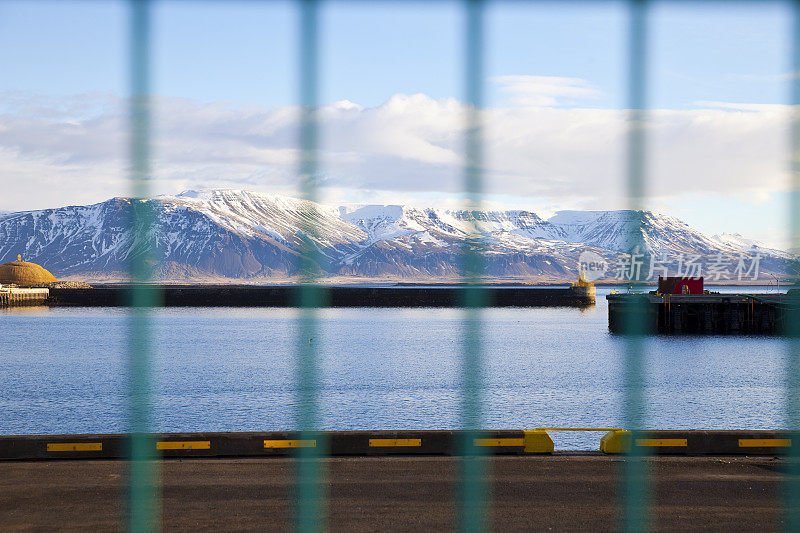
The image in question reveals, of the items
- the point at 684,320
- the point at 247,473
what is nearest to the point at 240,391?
the point at 247,473

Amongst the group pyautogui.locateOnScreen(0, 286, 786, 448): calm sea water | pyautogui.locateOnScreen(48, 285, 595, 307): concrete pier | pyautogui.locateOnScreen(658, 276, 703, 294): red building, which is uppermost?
pyautogui.locateOnScreen(658, 276, 703, 294): red building

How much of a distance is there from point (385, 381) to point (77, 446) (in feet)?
124

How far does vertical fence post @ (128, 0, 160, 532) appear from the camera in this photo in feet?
17.4

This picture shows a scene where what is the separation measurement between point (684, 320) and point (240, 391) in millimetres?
52680

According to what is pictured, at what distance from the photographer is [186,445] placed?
14.4m

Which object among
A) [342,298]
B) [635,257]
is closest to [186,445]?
[635,257]

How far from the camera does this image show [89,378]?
53.6m

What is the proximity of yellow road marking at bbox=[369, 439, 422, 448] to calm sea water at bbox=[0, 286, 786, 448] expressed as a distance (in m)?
4.09

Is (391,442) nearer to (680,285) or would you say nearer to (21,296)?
(680,285)

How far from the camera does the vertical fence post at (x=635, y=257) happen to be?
539cm

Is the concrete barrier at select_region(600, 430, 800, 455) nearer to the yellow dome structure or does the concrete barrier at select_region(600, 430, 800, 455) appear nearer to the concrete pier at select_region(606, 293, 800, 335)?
the concrete pier at select_region(606, 293, 800, 335)

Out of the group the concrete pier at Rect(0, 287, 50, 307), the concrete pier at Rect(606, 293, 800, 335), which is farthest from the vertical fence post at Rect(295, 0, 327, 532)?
the concrete pier at Rect(0, 287, 50, 307)

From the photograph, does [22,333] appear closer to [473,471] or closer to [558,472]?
[558,472]

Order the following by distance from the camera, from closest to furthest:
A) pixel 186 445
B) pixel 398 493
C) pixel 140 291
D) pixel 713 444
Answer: pixel 140 291 → pixel 398 493 → pixel 186 445 → pixel 713 444
